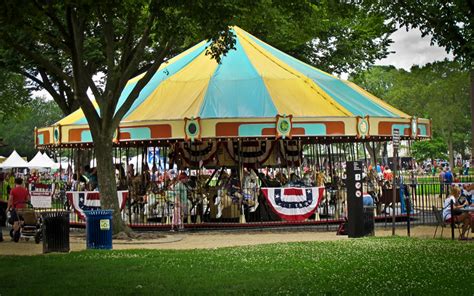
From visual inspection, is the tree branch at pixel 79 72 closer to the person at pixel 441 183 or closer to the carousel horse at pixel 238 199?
the carousel horse at pixel 238 199

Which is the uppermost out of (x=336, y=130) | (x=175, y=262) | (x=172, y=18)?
(x=172, y=18)

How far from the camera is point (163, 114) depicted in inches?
918

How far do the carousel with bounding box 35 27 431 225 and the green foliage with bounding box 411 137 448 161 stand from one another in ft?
235

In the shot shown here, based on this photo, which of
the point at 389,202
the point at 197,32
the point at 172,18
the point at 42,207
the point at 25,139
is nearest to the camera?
the point at 172,18

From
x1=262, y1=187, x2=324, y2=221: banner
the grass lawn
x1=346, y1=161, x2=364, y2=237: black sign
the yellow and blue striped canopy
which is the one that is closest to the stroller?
the yellow and blue striped canopy

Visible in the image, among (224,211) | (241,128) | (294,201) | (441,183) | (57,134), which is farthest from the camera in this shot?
(441,183)

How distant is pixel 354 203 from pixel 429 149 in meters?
82.3

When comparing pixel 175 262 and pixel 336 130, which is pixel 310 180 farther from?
pixel 175 262

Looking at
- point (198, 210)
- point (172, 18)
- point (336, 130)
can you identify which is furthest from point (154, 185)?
point (172, 18)

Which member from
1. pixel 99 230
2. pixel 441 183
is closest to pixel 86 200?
pixel 99 230

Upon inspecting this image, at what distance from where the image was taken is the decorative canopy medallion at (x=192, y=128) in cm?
2241

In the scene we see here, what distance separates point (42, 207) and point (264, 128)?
875 cm

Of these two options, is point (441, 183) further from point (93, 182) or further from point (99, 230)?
point (99, 230)

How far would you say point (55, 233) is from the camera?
1565cm
